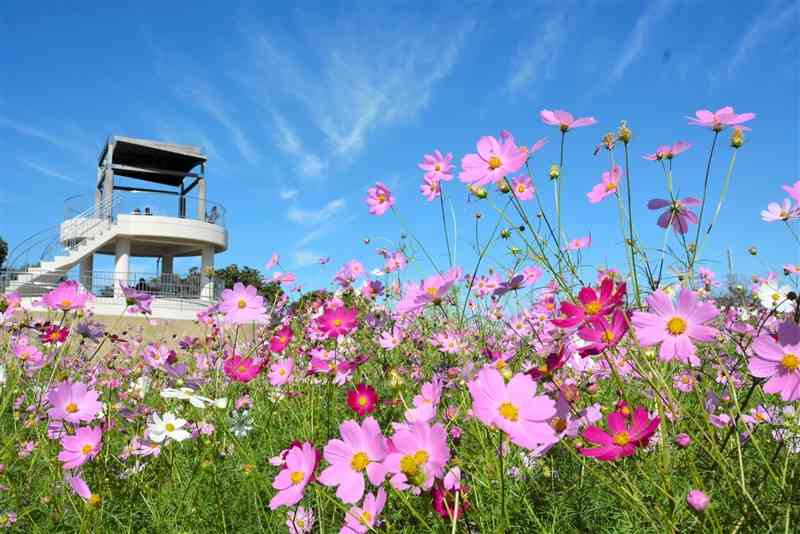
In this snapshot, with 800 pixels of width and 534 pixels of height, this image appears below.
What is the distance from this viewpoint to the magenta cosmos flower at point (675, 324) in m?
0.82

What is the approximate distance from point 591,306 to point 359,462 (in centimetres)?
38

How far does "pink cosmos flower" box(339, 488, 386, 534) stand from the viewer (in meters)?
0.81

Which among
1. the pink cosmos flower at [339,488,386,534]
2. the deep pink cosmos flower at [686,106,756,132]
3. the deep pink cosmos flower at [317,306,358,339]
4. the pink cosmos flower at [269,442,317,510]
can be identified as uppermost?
the deep pink cosmos flower at [686,106,756,132]

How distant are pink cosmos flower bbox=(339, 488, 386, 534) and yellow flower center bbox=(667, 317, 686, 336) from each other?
44cm

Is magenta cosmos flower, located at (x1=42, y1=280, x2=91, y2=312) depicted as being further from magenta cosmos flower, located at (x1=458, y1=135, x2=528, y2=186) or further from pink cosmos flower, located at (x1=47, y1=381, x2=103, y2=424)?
magenta cosmos flower, located at (x1=458, y1=135, x2=528, y2=186)

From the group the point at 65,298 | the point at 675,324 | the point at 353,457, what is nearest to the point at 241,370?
the point at 65,298

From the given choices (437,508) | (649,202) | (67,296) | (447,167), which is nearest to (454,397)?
(447,167)

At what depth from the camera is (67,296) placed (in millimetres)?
1631

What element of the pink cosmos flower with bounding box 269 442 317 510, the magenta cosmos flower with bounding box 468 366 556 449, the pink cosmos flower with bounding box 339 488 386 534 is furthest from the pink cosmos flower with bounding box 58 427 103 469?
the magenta cosmos flower with bounding box 468 366 556 449

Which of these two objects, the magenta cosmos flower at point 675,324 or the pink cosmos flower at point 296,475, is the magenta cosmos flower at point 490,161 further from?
the pink cosmos flower at point 296,475

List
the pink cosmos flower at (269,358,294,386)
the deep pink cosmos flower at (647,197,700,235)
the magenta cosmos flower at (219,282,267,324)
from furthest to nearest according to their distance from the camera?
the pink cosmos flower at (269,358,294,386) → the magenta cosmos flower at (219,282,267,324) → the deep pink cosmos flower at (647,197,700,235)

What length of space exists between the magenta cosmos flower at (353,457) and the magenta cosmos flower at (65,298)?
1.10 metres

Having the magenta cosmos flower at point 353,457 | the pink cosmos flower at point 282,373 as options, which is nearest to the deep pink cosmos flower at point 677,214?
the magenta cosmos flower at point 353,457

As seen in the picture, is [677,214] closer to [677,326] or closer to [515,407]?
[677,326]
